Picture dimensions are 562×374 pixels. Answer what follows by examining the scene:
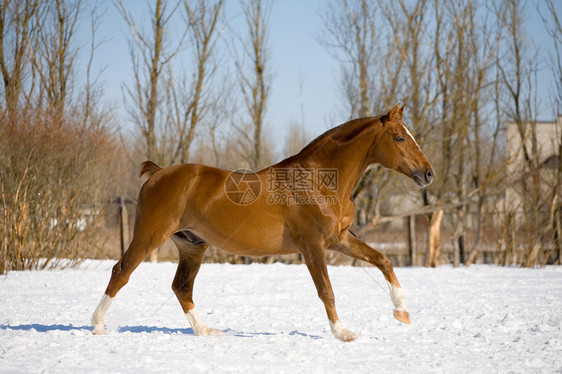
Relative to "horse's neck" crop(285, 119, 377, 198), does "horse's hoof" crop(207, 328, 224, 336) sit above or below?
below

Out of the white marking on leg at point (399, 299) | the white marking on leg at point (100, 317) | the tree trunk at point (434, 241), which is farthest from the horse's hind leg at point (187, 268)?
the tree trunk at point (434, 241)

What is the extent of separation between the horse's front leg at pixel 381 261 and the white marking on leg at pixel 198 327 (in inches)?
52.6

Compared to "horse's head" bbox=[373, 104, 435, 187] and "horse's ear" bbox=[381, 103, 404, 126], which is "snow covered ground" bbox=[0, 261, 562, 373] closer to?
"horse's head" bbox=[373, 104, 435, 187]

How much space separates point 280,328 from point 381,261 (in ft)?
4.00

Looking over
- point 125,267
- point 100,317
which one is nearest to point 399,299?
point 125,267

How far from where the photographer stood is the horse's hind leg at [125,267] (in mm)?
5090

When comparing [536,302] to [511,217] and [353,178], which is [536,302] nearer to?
[353,178]

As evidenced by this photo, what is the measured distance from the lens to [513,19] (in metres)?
14.2

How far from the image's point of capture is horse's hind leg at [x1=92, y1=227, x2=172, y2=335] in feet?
16.7

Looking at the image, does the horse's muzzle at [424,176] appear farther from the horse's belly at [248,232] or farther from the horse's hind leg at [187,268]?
the horse's hind leg at [187,268]

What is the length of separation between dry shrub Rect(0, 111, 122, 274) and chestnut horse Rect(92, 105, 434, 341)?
533cm

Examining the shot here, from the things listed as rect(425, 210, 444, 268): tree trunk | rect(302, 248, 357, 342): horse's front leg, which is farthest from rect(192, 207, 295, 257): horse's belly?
rect(425, 210, 444, 268): tree trunk

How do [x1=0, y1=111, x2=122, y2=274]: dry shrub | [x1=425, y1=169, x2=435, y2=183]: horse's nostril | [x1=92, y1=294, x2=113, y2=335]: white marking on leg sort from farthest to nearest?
[x1=0, y1=111, x2=122, y2=274]: dry shrub
[x1=92, y1=294, x2=113, y2=335]: white marking on leg
[x1=425, y1=169, x2=435, y2=183]: horse's nostril

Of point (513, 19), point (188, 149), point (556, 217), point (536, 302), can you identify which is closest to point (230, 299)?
point (536, 302)
